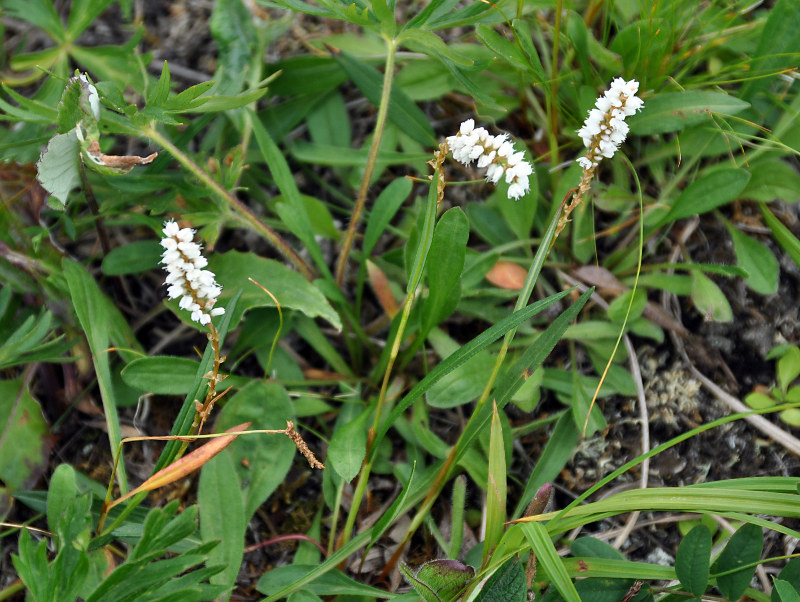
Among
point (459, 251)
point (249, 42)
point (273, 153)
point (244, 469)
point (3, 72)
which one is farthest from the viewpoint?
point (3, 72)

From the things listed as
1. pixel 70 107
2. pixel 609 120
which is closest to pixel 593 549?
pixel 609 120

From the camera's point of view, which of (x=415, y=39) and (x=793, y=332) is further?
(x=793, y=332)

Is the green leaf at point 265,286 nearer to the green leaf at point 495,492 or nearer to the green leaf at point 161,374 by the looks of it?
the green leaf at point 161,374

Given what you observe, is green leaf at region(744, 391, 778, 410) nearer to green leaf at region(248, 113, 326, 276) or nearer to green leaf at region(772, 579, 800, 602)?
green leaf at region(772, 579, 800, 602)

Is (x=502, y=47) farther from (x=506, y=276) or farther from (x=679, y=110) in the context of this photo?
(x=506, y=276)

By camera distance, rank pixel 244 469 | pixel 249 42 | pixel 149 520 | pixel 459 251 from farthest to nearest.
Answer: pixel 249 42 < pixel 244 469 < pixel 459 251 < pixel 149 520

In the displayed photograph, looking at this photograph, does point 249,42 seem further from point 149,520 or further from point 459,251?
point 149,520

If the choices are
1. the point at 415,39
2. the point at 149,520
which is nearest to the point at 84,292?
the point at 149,520
